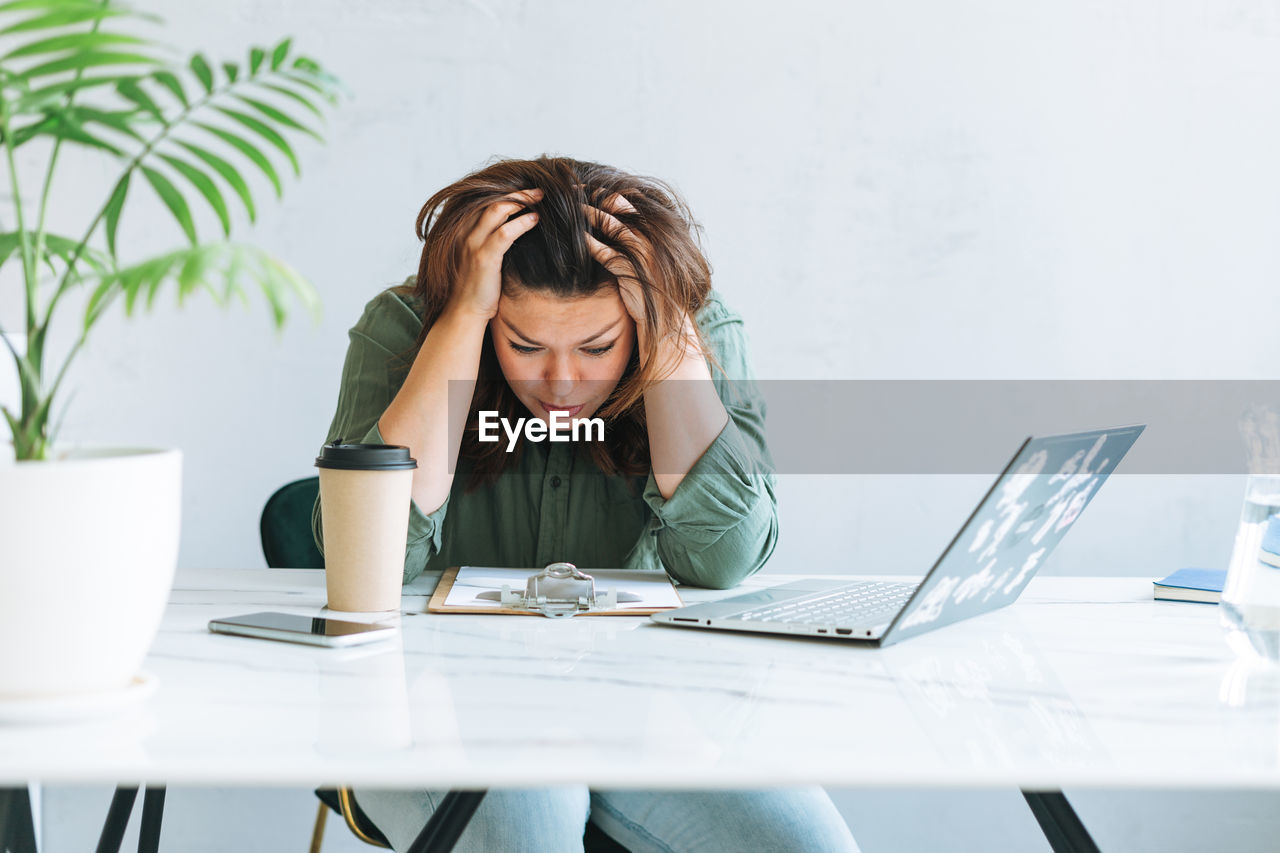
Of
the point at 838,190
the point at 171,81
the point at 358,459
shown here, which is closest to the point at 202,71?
the point at 171,81

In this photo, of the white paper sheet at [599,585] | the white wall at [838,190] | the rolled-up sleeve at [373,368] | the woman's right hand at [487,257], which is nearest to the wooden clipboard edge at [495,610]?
the white paper sheet at [599,585]

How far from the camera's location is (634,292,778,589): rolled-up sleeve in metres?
1.07

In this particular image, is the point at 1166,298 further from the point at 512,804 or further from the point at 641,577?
the point at 512,804

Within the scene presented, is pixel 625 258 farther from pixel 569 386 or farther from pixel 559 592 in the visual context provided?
pixel 559 592

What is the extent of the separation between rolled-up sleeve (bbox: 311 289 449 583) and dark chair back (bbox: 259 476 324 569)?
16 centimetres

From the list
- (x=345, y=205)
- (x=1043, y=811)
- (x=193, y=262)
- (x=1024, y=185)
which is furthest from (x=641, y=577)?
(x=1024, y=185)

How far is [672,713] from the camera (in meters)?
0.59

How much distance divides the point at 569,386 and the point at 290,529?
469 millimetres

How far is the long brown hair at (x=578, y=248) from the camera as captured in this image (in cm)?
114

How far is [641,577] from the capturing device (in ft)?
3.53

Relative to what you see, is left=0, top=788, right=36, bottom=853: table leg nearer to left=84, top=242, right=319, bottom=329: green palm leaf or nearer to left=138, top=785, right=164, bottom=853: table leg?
left=138, top=785, right=164, bottom=853: table leg

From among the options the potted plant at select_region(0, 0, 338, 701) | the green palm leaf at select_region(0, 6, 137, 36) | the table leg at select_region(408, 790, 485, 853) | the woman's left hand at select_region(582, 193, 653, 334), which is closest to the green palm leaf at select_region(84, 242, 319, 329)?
the potted plant at select_region(0, 0, 338, 701)

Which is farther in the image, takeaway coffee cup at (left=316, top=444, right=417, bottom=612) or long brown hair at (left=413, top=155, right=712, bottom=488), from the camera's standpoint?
long brown hair at (left=413, top=155, right=712, bottom=488)

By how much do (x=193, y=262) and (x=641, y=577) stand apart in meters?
0.70
